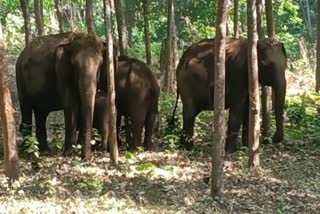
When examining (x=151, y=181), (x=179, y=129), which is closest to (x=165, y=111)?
(x=179, y=129)

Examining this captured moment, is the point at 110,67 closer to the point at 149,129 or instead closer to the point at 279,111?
the point at 149,129

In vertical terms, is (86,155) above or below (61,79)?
below

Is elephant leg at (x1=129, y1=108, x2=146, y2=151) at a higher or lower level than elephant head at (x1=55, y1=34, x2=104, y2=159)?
lower

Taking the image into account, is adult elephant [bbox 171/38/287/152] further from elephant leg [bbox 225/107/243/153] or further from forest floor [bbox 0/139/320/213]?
forest floor [bbox 0/139/320/213]

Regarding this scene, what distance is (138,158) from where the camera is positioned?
11.0 meters

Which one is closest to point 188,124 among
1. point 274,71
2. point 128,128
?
point 128,128

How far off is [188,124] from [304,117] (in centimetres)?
331

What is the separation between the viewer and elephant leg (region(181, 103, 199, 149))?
1237 cm

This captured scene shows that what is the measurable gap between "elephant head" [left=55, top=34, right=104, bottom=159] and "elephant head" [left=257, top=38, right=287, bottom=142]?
3015mm

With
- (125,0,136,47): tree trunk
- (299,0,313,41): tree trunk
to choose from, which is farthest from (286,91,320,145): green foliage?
(299,0,313,41): tree trunk

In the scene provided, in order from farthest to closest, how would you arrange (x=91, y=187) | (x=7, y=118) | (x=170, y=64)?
(x=170, y=64) < (x=91, y=187) < (x=7, y=118)

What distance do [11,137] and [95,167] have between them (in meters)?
2.04

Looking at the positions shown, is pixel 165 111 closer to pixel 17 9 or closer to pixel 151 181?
pixel 151 181

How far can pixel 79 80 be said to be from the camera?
11.1 m
